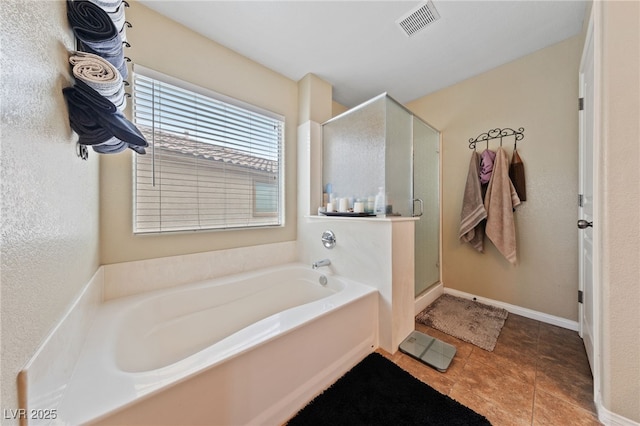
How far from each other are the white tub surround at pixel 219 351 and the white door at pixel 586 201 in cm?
139

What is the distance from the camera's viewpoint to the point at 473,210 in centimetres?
221

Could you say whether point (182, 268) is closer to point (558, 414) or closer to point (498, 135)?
point (558, 414)

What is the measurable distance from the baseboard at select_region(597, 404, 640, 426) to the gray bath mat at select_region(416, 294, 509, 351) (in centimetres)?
54

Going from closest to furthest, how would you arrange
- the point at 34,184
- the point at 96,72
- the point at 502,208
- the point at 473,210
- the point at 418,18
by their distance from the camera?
the point at 34,184 < the point at 96,72 < the point at 418,18 < the point at 502,208 < the point at 473,210

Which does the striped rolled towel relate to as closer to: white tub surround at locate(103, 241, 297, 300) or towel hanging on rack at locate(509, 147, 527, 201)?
white tub surround at locate(103, 241, 297, 300)

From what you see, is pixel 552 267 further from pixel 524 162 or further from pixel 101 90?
pixel 101 90

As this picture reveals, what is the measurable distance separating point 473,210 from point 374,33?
1885mm

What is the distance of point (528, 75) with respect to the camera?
200 centimetres

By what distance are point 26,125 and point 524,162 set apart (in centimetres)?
308

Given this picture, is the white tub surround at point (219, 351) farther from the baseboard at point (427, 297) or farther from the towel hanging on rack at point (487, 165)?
the towel hanging on rack at point (487, 165)

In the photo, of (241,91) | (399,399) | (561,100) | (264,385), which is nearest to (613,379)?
(399,399)

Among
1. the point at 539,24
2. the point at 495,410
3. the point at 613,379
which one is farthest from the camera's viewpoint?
the point at 539,24

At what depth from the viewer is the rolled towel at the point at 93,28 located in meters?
0.84

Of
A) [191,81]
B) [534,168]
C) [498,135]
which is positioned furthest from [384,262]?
[191,81]
